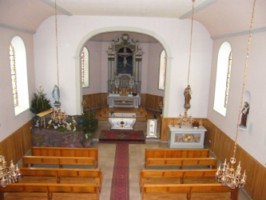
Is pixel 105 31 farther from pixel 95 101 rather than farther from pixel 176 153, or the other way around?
pixel 95 101

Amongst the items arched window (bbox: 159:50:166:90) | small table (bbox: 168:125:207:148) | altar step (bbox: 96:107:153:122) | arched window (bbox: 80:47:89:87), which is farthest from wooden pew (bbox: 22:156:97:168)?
arched window (bbox: 159:50:166:90)

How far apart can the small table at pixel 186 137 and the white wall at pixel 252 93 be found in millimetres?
1828

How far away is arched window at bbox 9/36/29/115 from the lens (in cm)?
1080

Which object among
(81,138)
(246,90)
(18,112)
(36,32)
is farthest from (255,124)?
(36,32)

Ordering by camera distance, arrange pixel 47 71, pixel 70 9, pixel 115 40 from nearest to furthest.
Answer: pixel 70 9 < pixel 47 71 < pixel 115 40

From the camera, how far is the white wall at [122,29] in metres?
12.2

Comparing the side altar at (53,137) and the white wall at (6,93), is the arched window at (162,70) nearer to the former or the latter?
the side altar at (53,137)

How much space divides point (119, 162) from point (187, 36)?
271 inches

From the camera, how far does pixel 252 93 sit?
27.6 ft

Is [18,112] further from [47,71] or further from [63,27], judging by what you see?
[63,27]

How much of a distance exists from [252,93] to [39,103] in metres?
9.07

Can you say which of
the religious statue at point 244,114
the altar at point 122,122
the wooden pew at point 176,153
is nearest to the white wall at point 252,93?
the religious statue at point 244,114

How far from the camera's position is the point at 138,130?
49.1 feet

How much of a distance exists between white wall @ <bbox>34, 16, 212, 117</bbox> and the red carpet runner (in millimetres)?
3149
